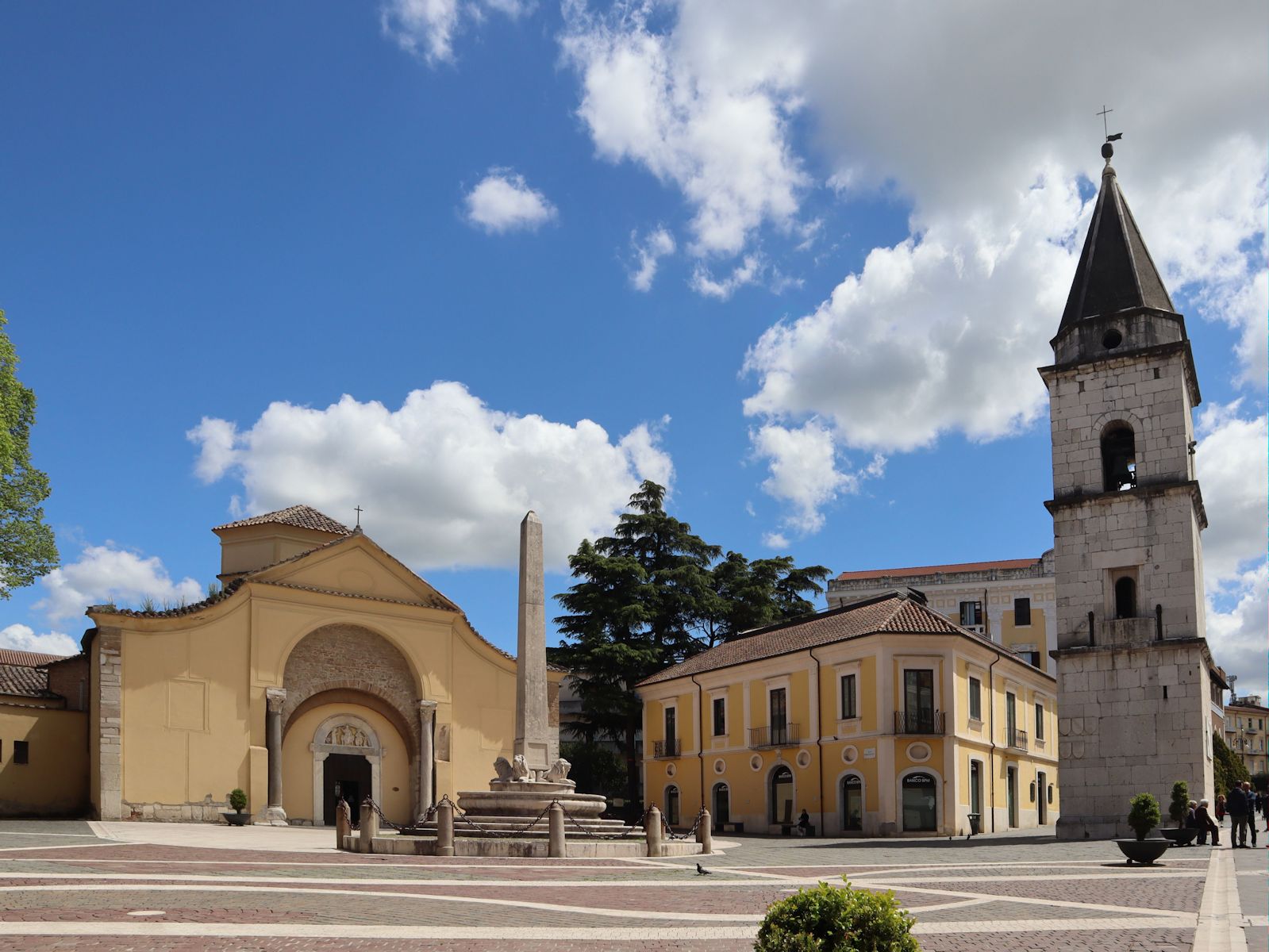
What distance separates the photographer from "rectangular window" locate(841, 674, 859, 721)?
37.9m

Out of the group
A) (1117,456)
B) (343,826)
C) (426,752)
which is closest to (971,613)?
(1117,456)

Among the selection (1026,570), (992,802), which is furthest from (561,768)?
(1026,570)

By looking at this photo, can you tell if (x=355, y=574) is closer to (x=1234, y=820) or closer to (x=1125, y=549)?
(x=1125, y=549)

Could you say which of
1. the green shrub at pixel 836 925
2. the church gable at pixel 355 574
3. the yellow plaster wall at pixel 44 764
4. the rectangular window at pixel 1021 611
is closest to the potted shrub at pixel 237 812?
the yellow plaster wall at pixel 44 764

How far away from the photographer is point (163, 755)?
32.3m

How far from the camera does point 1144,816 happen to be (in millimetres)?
20031

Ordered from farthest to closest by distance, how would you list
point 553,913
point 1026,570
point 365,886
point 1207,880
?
point 1026,570
point 1207,880
point 365,886
point 553,913

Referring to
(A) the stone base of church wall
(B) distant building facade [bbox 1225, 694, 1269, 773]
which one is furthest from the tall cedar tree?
(B) distant building facade [bbox 1225, 694, 1269, 773]

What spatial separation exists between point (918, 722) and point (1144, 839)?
17.8 metres

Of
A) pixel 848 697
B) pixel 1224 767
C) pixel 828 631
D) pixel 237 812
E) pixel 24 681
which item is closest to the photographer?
pixel 237 812

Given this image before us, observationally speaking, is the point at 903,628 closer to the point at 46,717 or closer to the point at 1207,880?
the point at 1207,880

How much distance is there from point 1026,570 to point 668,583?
21.7 m

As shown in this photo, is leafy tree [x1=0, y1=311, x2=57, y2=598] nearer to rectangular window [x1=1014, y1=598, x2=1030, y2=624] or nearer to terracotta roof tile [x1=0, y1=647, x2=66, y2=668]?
terracotta roof tile [x1=0, y1=647, x2=66, y2=668]

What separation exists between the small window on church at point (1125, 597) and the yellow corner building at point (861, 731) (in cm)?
728
